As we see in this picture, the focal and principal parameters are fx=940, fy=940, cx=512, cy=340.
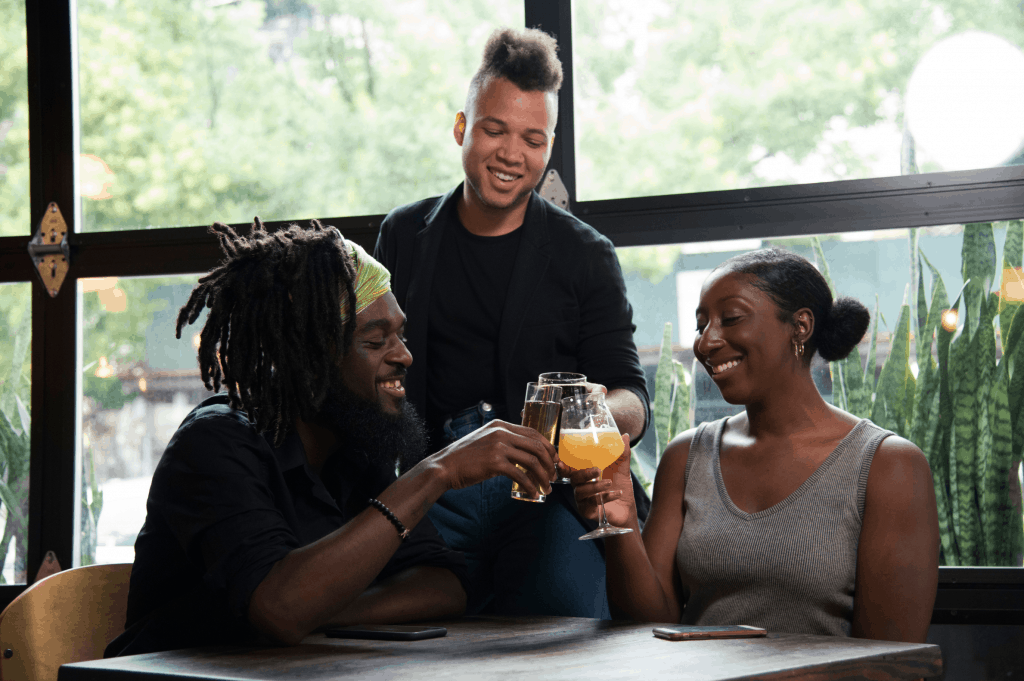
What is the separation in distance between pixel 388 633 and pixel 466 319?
3.44 ft

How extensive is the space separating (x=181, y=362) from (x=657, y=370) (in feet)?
6.27

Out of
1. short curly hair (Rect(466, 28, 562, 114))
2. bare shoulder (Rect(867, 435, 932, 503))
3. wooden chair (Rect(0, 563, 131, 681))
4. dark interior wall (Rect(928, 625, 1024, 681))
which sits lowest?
dark interior wall (Rect(928, 625, 1024, 681))

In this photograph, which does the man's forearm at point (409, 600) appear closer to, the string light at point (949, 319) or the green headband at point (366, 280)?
the green headband at point (366, 280)

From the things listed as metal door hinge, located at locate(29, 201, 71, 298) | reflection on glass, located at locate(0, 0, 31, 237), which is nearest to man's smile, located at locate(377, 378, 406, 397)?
metal door hinge, located at locate(29, 201, 71, 298)

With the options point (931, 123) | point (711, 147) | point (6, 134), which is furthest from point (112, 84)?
point (931, 123)

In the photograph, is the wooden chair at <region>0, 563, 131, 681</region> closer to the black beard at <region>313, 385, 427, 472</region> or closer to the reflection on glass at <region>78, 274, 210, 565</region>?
the black beard at <region>313, 385, 427, 472</region>

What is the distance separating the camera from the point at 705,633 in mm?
1445

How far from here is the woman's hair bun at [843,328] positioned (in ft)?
6.98

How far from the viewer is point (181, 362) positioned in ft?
12.5

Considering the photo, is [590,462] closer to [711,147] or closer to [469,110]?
[469,110]

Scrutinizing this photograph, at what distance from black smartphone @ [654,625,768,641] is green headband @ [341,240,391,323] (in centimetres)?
89

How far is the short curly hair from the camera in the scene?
238cm

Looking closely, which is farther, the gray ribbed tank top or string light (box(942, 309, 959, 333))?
string light (box(942, 309, 959, 333))

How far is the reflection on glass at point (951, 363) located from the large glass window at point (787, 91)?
10.3 inches
